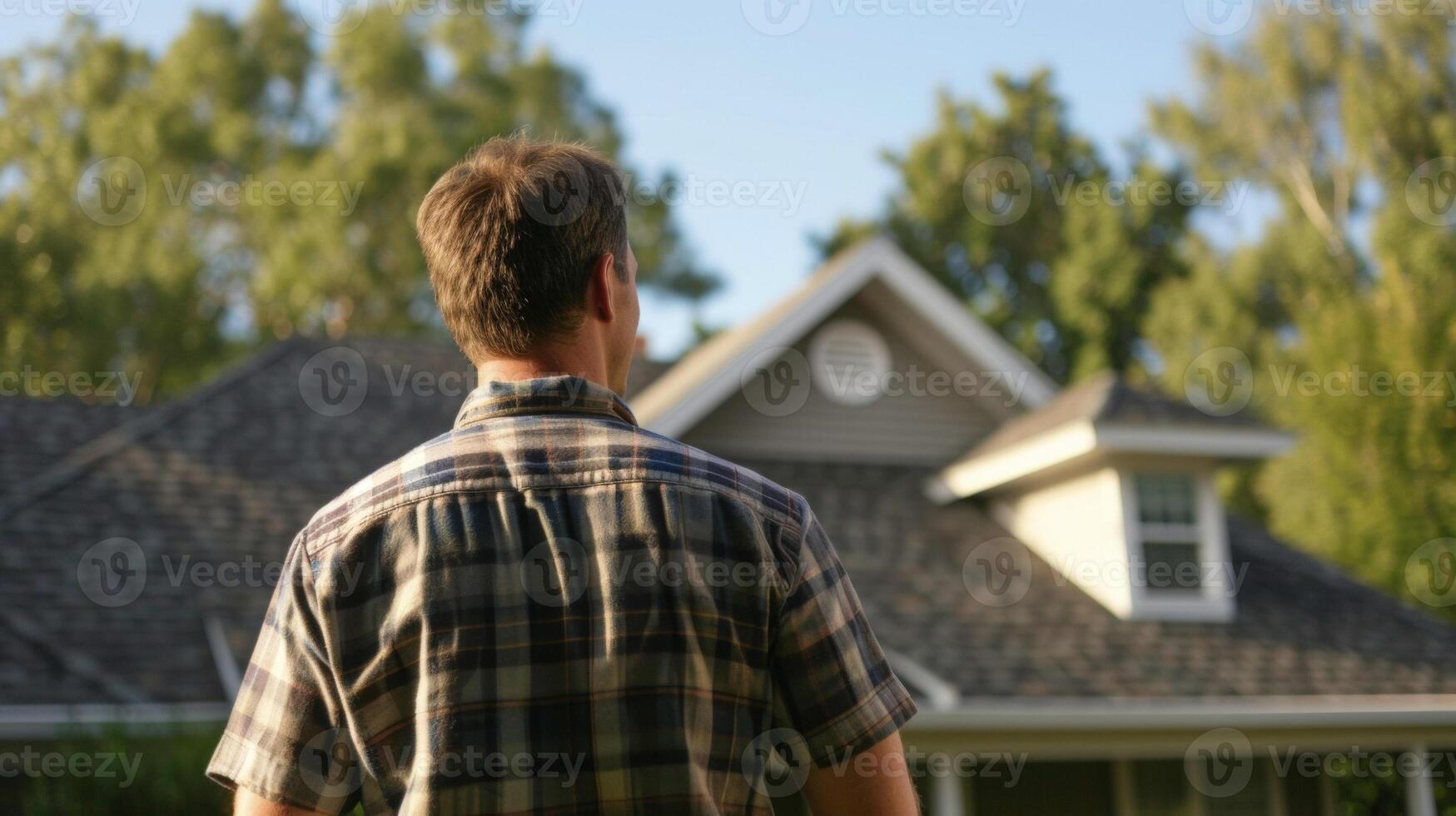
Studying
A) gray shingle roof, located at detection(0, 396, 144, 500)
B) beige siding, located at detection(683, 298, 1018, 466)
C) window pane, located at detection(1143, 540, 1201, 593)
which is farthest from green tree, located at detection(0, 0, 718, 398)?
window pane, located at detection(1143, 540, 1201, 593)

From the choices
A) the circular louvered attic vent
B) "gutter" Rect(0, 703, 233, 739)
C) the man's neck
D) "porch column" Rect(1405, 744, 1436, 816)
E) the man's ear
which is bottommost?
"porch column" Rect(1405, 744, 1436, 816)

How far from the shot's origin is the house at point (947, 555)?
9.90 metres

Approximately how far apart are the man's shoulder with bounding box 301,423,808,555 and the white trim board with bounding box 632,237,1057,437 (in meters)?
9.92

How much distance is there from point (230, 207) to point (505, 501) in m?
30.1

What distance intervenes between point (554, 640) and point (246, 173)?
30833 millimetres

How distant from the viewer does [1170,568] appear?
11.8 meters

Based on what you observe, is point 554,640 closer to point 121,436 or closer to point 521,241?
point 521,241

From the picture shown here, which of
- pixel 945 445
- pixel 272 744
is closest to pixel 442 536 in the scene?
pixel 272 744

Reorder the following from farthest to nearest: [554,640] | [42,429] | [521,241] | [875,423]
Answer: [875,423] → [42,429] → [521,241] → [554,640]

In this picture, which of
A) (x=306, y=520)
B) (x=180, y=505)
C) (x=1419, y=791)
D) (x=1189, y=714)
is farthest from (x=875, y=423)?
(x=180, y=505)

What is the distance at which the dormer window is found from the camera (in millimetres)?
11773

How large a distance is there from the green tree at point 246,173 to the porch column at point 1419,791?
19270 mm

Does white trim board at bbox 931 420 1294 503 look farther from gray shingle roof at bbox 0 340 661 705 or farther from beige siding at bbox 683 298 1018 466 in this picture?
gray shingle roof at bbox 0 340 661 705

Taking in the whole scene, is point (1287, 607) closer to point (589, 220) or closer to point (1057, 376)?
point (589, 220)
